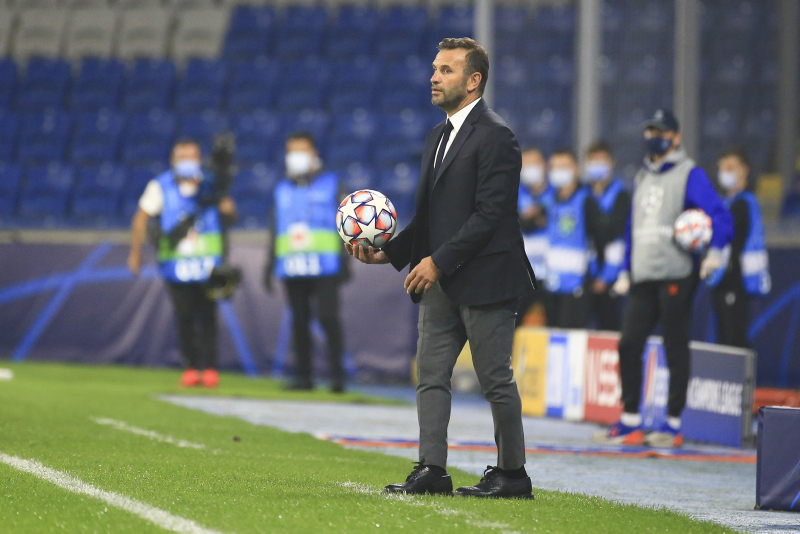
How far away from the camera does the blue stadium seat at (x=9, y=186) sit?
53.8 ft

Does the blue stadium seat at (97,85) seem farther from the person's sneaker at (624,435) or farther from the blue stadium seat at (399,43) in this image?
the person's sneaker at (624,435)

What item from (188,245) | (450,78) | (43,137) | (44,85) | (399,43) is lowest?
(188,245)

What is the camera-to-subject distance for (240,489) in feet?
15.4

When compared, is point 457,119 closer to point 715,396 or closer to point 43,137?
point 715,396

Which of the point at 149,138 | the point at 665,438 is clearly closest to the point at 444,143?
the point at 665,438

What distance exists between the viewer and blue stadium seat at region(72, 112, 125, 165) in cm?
1722

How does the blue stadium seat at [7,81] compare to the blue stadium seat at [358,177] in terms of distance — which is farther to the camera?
the blue stadium seat at [7,81]

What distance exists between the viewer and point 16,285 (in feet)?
44.8

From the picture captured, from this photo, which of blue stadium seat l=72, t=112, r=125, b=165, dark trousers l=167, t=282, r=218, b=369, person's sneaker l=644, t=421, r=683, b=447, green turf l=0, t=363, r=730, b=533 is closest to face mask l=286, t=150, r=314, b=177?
dark trousers l=167, t=282, r=218, b=369

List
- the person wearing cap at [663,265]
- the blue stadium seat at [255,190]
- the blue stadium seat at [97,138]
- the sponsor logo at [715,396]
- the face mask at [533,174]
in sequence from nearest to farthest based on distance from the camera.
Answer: the person wearing cap at [663,265] → the sponsor logo at [715,396] → the face mask at [533,174] → the blue stadium seat at [255,190] → the blue stadium seat at [97,138]

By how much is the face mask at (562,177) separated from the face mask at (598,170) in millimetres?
312

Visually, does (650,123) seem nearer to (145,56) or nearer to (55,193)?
(55,193)

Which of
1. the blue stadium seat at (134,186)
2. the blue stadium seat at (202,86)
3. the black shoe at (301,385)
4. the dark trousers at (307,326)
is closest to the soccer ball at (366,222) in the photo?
the dark trousers at (307,326)

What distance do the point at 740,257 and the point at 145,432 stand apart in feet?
18.6
